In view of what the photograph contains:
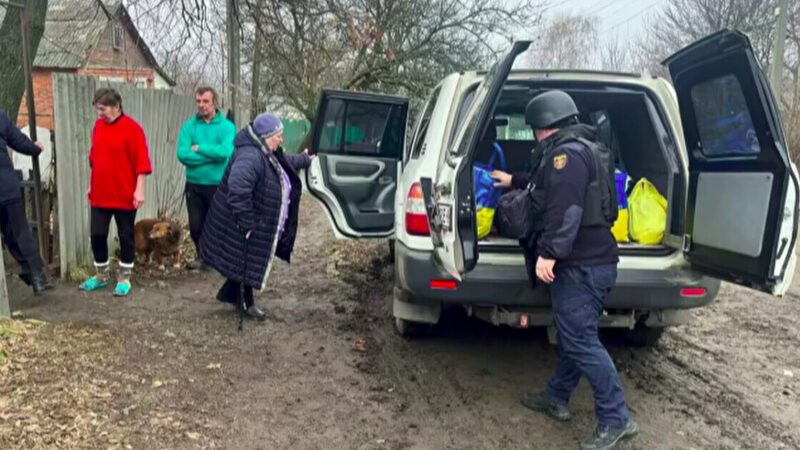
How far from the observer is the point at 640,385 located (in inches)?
159

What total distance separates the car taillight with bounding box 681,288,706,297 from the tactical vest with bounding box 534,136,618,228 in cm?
76

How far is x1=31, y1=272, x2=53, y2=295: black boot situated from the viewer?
209 inches

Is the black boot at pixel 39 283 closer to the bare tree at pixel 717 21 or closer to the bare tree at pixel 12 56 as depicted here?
the bare tree at pixel 12 56

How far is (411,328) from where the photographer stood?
464 cm

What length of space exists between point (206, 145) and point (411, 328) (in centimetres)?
277

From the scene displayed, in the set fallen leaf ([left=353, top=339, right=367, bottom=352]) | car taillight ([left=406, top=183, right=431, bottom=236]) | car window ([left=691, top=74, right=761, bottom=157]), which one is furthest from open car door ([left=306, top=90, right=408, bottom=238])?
car window ([left=691, top=74, right=761, bottom=157])

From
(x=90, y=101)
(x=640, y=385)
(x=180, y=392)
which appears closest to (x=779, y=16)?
(x=640, y=385)

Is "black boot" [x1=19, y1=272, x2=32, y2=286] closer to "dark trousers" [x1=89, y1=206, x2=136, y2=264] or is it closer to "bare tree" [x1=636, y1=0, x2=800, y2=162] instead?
"dark trousers" [x1=89, y1=206, x2=136, y2=264]

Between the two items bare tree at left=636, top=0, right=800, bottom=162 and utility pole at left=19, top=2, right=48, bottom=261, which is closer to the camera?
utility pole at left=19, top=2, right=48, bottom=261

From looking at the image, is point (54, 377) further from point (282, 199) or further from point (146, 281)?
point (146, 281)

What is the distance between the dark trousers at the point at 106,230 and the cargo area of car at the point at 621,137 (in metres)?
3.04

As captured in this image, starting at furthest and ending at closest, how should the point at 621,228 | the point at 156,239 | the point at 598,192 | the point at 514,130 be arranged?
1. the point at 156,239
2. the point at 514,130
3. the point at 621,228
4. the point at 598,192

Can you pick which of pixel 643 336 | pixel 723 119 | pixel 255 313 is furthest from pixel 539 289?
pixel 255 313

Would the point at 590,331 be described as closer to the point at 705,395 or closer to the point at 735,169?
the point at 735,169
